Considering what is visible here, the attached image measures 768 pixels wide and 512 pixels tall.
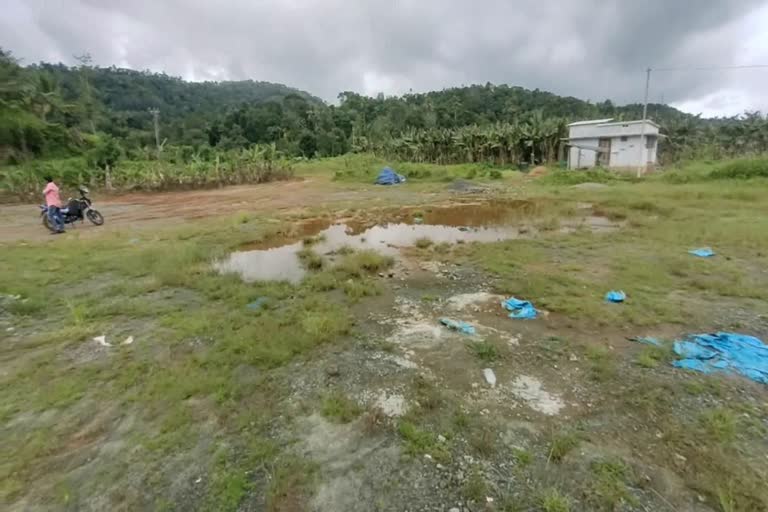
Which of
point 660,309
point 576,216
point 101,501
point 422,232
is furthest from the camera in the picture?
point 576,216

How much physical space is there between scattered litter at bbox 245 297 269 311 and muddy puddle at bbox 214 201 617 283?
39.8 inches

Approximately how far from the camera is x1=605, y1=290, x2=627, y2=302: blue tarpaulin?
5.22m

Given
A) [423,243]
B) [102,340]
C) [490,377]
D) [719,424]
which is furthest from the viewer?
[423,243]

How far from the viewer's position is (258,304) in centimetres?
542

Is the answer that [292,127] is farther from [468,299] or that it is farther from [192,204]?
[468,299]

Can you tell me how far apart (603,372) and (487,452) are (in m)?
1.63

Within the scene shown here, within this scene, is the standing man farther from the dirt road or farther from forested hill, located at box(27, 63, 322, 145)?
forested hill, located at box(27, 63, 322, 145)

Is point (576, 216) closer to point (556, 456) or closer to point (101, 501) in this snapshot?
point (556, 456)

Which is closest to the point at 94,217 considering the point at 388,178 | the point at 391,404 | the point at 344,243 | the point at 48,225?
the point at 48,225

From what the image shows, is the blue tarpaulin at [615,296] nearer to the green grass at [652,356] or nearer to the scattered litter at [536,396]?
the green grass at [652,356]

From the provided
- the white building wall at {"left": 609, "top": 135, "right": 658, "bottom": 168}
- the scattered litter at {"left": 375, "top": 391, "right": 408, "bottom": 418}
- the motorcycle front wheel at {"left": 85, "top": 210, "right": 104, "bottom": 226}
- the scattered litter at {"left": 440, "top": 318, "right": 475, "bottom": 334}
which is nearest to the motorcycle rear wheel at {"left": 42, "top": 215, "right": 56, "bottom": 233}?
the motorcycle front wheel at {"left": 85, "top": 210, "right": 104, "bottom": 226}

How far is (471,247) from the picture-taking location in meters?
8.31

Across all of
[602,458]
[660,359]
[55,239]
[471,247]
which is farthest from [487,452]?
[55,239]

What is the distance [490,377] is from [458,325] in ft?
3.33
